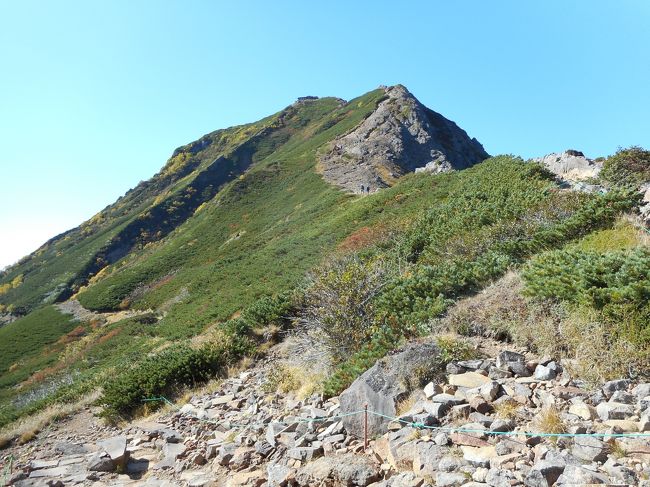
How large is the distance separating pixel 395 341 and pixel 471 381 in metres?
2.46

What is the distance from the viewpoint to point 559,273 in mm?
7477

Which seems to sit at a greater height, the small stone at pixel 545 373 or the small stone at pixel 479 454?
the small stone at pixel 479 454

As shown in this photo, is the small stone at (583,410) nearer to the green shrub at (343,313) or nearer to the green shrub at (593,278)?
the green shrub at (593,278)

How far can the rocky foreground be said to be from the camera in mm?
4246

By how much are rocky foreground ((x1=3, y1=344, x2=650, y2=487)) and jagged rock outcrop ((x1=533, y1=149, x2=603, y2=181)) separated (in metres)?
13.6

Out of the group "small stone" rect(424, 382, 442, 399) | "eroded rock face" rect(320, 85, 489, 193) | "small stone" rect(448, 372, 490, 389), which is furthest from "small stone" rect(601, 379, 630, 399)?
"eroded rock face" rect(320, 85, 489, 193)

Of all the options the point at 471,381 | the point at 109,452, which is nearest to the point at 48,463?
the point at 109,452

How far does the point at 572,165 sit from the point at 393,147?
4155 cm

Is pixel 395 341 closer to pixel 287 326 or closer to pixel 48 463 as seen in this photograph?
pixel 287 326

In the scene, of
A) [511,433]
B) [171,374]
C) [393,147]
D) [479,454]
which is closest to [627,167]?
[511,433]

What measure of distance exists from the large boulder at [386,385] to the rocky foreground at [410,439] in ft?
0.06

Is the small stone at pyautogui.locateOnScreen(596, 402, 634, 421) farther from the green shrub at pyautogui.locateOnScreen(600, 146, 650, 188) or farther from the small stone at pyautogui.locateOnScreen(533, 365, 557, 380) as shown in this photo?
the green shrub at pyautogui.locateOnScreen(600, 146, 650, 188)

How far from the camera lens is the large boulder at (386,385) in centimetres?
643

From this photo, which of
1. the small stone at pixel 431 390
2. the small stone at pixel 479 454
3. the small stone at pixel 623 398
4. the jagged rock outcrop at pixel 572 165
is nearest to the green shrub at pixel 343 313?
the small stone at pixel 431 390
